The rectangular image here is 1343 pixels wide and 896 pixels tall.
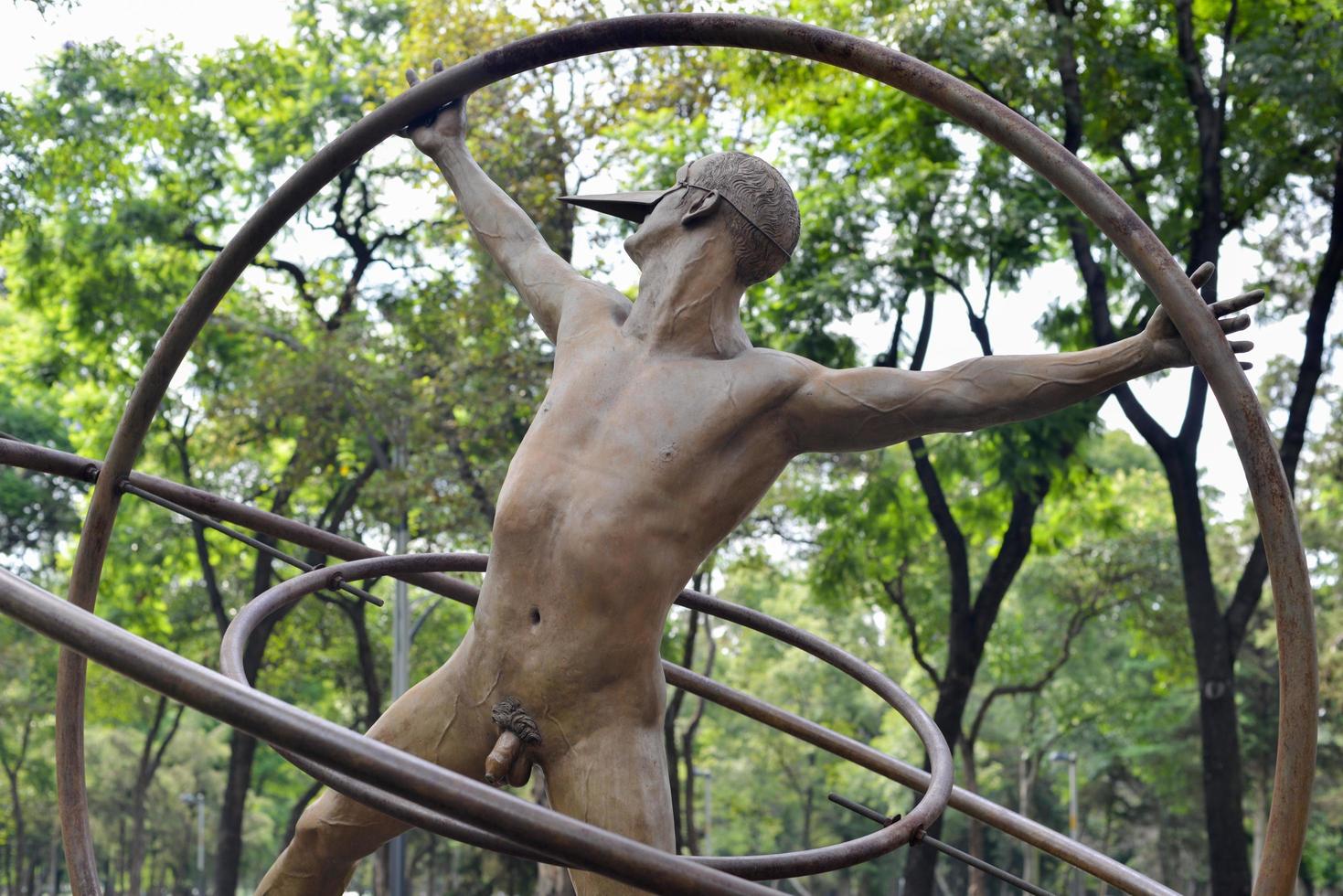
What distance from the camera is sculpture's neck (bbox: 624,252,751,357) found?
445 centimetres

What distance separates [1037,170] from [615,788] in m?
1.99

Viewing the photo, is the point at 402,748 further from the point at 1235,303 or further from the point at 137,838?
the point at 137,838

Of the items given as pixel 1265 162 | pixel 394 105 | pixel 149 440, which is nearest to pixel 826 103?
pixel 1265 162

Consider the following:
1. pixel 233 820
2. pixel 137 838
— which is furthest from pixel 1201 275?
pixel 137 838

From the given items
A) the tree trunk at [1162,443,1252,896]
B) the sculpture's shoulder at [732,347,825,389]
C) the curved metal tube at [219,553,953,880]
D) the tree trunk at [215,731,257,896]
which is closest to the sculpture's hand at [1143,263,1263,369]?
the sculpture's shoulder at [732,347,825,389]

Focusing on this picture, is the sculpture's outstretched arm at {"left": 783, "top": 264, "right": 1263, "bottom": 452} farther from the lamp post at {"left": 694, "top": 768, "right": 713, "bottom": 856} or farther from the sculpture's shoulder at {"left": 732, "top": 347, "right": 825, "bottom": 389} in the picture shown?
the lamp post at {"left": 694, "top": 768, "right": 713, "bottom": 856}

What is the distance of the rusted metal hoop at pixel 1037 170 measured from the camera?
12.5 ft

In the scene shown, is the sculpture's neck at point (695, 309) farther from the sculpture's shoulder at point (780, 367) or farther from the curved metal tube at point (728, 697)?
the curved metal tube at point (728, 697)

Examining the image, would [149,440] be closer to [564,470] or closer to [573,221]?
[573,221]

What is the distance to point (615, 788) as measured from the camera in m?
4.05

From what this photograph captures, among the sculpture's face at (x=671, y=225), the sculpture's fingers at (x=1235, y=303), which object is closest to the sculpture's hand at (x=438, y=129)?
the sculpture's face at (x=671, y=225)

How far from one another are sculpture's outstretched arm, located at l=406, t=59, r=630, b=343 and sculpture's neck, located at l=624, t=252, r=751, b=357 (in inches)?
14.5

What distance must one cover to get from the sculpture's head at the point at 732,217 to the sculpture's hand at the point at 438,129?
87 cm

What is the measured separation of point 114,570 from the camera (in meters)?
22.5
